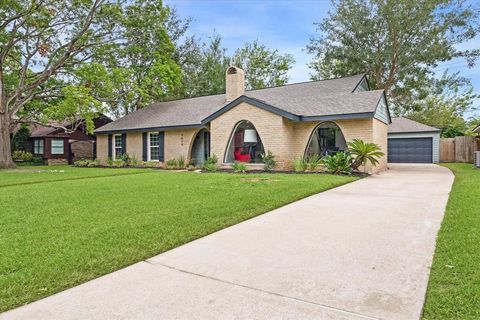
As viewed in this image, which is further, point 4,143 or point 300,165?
point 4,143

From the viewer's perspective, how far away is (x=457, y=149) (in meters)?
22.8

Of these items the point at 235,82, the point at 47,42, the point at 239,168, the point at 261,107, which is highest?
the point at 47,42

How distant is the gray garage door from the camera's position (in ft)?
75.8

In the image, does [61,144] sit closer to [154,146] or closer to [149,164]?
[154,146]

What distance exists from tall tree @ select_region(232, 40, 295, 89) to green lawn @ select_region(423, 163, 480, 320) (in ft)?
99.7

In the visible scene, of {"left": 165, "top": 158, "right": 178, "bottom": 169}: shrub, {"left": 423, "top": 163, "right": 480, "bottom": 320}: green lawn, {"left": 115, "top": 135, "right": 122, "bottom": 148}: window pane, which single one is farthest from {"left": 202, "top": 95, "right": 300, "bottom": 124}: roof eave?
{"left": 423, "top": 163, "right": 480, "bottom": 320}: green lawn

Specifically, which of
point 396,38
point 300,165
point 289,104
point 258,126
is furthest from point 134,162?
point 396,38

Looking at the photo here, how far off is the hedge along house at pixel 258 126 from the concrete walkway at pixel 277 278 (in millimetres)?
8881

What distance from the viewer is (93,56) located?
20.5 meters

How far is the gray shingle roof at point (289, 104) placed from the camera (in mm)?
13917

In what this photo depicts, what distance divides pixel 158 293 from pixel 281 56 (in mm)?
34397

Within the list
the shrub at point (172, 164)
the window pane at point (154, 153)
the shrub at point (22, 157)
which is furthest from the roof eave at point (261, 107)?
the shrub at point (22, 157)

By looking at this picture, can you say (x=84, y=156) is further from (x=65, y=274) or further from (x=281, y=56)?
(x=65, y=274)

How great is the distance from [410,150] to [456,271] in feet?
75.1
